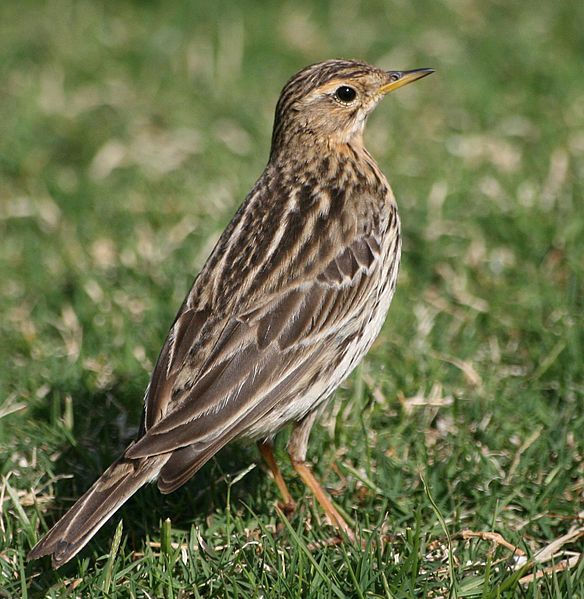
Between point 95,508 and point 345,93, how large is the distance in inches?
102

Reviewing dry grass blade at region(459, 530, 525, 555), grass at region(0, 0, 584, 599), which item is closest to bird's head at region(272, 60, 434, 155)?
grass at region(0, 0, 584, 599)

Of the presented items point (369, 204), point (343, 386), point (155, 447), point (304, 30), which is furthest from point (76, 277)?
point (304, 30)

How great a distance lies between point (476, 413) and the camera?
19.8 ft

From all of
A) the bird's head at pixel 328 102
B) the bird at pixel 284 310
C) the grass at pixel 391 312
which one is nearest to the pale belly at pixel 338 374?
the bird at pixel 284 310

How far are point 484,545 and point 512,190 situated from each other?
3826mm

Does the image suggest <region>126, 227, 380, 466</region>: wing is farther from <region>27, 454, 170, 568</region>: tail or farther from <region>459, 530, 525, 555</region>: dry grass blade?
<region>459, 530, 525, 555</region>: dry grass blade

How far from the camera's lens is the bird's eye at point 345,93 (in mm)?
5914

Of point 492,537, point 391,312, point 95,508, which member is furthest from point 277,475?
point 391,312

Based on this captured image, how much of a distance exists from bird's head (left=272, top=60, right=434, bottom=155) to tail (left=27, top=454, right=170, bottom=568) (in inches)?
80.9

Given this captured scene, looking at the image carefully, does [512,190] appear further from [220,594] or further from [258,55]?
[220,594]

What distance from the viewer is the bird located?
185 inches

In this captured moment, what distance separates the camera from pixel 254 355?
4.96 m

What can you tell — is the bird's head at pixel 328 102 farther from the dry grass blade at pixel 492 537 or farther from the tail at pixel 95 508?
A: the dry grass blade at pixel 492 537

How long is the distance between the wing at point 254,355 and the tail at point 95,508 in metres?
0.12
